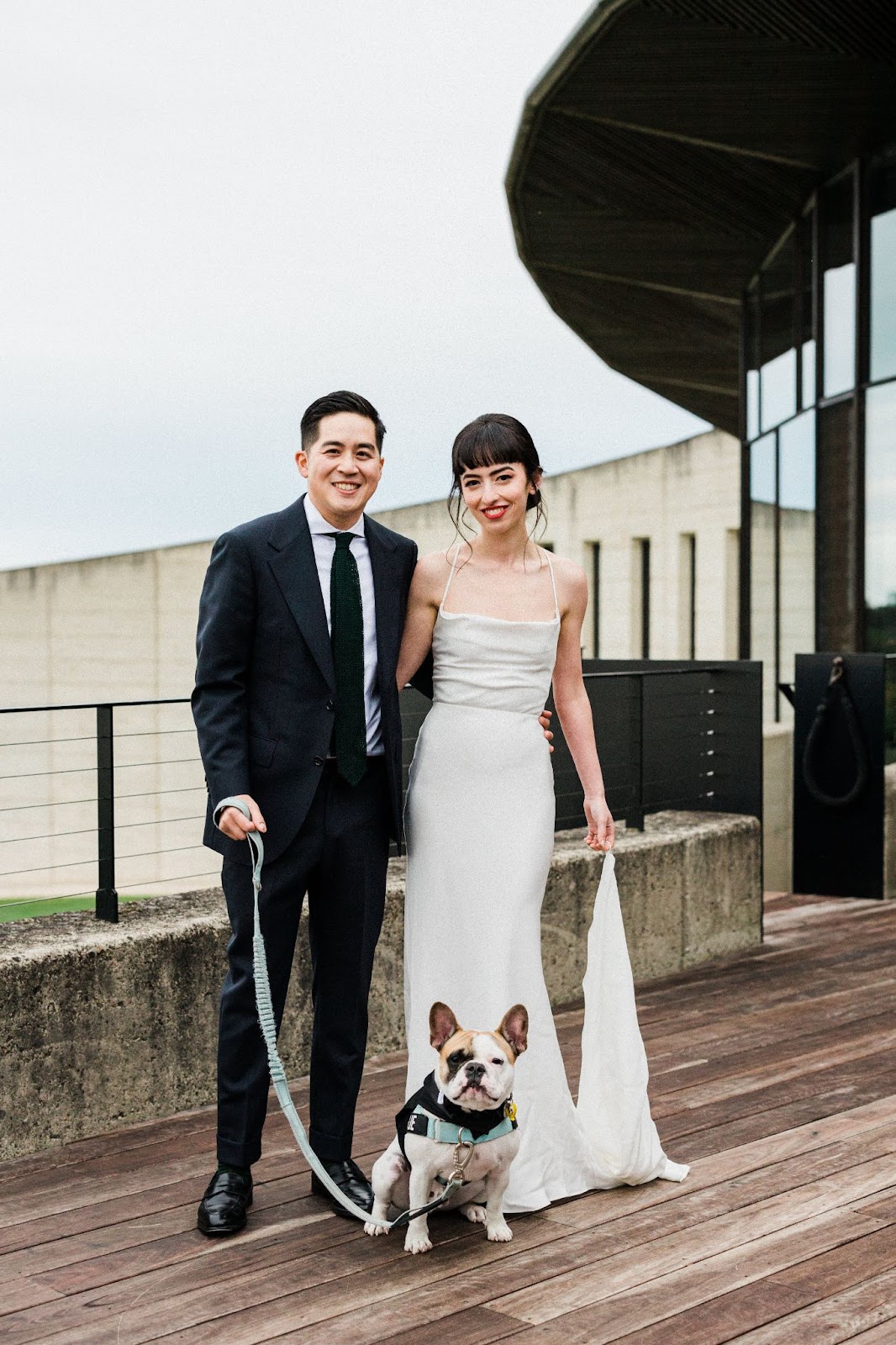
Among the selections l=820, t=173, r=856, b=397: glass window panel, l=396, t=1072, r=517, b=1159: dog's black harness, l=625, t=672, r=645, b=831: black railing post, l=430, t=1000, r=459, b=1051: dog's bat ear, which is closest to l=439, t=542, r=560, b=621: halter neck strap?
l=430, t=1000, r=459, b=1051: dog's bat ear

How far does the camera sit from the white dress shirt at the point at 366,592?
366 centimetres

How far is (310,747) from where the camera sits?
3.53 metres

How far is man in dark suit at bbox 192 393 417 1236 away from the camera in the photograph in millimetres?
3516

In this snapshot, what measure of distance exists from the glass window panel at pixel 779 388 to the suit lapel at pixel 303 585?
34.2 ft

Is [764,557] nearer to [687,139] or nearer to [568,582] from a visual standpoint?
[687,139]

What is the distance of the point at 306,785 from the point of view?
3.53 m

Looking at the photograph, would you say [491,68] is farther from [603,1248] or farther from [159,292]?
[603,1248]

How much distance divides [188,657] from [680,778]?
3009 cm

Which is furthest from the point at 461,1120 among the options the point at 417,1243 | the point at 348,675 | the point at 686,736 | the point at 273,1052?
the point at 686,736

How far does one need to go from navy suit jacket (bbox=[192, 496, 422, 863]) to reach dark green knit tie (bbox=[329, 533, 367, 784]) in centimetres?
3

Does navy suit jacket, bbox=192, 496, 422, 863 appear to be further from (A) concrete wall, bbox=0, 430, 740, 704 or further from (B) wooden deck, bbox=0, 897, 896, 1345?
(A) concrete wall, bbox=0, 430, 740, 704

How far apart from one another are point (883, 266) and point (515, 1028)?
984 cm

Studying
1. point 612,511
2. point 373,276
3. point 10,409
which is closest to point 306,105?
point 373,276

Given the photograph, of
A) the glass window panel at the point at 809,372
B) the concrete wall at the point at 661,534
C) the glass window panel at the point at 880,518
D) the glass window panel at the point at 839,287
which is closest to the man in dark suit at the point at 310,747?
the glass window panel at the point at 880,518
